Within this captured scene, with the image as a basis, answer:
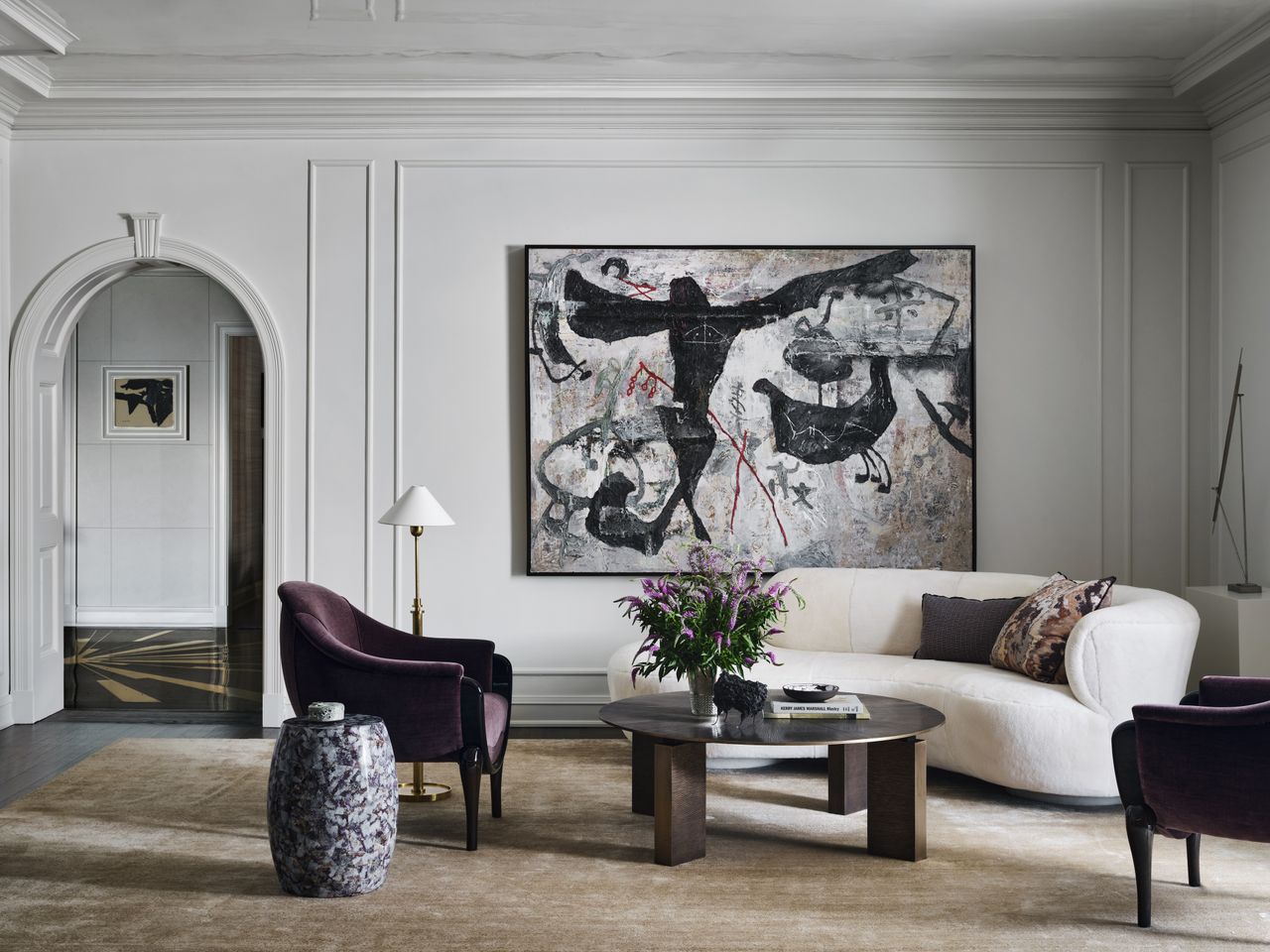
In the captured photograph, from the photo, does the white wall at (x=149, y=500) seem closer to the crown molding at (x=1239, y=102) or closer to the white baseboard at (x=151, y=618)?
the white baseboard at (x=151, y=618)

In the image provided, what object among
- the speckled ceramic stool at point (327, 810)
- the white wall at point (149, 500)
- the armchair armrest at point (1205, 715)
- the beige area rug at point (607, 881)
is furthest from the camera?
the white wall at point (149, 500)

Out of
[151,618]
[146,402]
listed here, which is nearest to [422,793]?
[151,618]

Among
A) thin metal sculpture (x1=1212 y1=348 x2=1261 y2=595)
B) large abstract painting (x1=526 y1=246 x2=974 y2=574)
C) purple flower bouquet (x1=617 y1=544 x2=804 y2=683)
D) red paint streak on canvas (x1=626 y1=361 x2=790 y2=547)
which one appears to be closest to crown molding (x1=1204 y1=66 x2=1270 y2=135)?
thin metal sculpture (x1=1212 y1=348 x2=1261 y2=595)

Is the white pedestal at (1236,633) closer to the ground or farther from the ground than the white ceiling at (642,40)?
closer to the ground

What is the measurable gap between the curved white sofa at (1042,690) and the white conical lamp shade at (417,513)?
3.40ft

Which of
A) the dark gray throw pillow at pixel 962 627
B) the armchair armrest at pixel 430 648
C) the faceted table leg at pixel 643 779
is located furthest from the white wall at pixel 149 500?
the dark gray throw pillow at pixel 962 627

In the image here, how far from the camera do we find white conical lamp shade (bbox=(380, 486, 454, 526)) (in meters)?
4.34

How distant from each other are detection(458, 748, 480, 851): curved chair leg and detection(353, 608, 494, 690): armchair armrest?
565 millimetres

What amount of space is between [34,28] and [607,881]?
4054 mm

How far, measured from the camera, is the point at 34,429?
562 cm

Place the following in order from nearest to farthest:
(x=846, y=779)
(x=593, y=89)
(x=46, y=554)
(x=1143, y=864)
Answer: (x=1143, y=864), (x=846, y=779), (x=593, y=89), (x=46, y=554)

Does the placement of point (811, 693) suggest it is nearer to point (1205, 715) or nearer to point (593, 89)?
point (1205, 715)

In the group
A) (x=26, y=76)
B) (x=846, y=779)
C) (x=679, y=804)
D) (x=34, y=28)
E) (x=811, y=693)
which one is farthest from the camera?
(x=26, y=76)

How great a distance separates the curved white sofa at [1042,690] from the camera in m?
4.09
